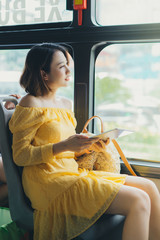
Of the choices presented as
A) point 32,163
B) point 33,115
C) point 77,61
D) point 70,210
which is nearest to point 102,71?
point 77,61

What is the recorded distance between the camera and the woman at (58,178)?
5.03 feet

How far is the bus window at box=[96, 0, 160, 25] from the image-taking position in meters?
2.10

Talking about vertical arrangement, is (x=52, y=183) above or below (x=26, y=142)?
below

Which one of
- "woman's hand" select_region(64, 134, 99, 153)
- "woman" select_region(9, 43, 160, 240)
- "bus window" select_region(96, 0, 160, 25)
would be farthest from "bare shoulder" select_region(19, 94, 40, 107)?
"bus window" select_region(96, 0, 160, 25)

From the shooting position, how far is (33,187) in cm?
166

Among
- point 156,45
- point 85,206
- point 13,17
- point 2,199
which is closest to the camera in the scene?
point 85,206

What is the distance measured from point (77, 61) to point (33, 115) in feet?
2.68

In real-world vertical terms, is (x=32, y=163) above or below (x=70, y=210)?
above

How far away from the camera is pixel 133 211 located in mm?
1503

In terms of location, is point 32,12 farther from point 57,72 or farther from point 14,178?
point 14,178

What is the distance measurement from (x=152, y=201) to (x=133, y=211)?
0.91ft

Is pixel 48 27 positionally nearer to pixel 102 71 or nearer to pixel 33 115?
pixel 102 71

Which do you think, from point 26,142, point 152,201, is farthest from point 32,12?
point 152,201

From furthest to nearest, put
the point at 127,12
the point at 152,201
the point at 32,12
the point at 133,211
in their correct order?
the point at 32,12
the point at 127,12
the point at 152,201
the point at 133,211
